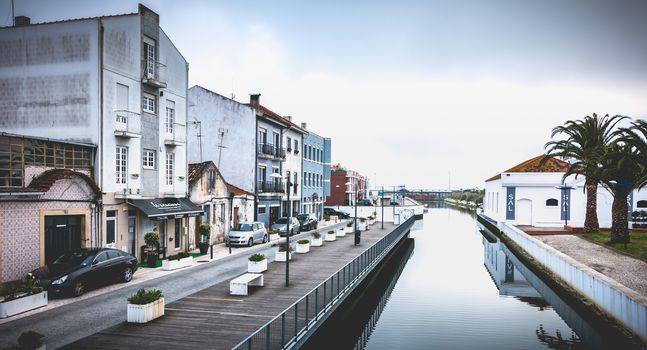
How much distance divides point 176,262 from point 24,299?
822cm

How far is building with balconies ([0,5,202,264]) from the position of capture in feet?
68.7

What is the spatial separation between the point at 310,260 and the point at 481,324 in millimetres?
9124

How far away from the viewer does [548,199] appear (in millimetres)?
49406

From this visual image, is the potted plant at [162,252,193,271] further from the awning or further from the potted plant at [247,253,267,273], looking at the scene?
the potted plant at [247,253,267,273]

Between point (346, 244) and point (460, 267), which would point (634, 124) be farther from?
point (346, 244)

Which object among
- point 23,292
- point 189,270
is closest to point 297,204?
point 189,270

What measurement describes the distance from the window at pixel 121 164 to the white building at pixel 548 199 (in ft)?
133

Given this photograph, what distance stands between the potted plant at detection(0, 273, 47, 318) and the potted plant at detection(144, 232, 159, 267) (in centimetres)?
722

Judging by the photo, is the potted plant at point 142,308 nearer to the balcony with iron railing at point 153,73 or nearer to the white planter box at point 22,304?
the white planter box at point 22,304

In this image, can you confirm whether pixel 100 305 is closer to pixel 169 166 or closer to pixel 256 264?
pixel 256 264

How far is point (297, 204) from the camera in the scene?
4997 centimetres

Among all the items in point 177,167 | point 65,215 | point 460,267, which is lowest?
point 460,267

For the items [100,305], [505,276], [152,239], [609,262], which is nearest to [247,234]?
[152,239]

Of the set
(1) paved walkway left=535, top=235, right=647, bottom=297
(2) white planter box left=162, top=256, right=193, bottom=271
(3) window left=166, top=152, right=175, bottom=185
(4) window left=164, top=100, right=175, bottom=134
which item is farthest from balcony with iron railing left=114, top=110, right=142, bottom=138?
(1) paved walkway left=535, top=235, right=647, bottom=297
